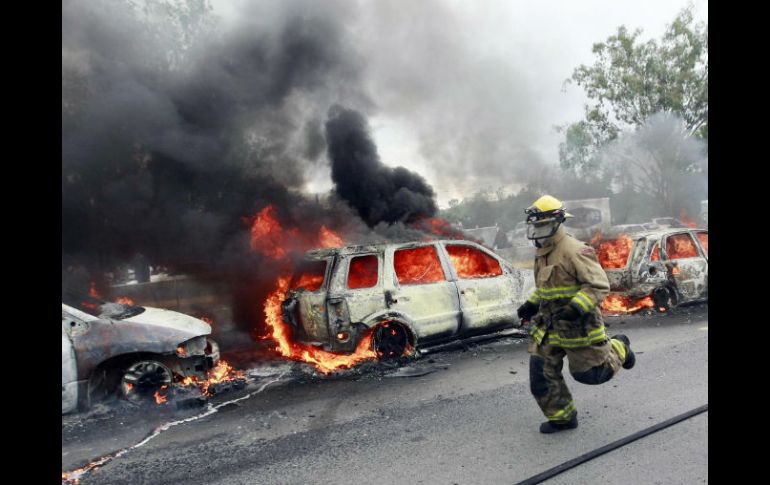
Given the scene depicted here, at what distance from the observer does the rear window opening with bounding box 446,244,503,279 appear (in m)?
7.15

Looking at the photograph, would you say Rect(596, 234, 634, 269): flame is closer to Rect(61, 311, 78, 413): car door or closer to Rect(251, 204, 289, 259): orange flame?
Rect(251, 204, 289, 259): orange flame

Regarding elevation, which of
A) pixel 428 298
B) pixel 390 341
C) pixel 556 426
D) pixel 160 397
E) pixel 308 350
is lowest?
pixel 160 397

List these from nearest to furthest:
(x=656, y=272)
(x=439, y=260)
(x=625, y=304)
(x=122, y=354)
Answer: (x=122, y=354), (x=439, y=260), (x=656, y=272), (x=625, y=304)

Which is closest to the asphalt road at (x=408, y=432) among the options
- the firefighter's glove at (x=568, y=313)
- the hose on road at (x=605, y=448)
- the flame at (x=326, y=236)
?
the hose on road at (x=605, y=448)

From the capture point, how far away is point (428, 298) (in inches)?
250

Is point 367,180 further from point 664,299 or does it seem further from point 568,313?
point 568,313

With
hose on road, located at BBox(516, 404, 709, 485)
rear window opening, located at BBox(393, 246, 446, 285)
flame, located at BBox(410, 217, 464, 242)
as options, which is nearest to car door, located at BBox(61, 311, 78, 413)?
rear window opening, located at BBox(393, 246, 446, 285)

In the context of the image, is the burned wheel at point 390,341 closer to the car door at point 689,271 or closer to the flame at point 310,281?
the flame at point 310,281

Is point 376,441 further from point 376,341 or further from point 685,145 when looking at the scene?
point 685,145

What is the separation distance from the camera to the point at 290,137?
11234mm

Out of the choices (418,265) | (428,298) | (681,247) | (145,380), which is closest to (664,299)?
(681,247)

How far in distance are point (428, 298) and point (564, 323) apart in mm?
2773
